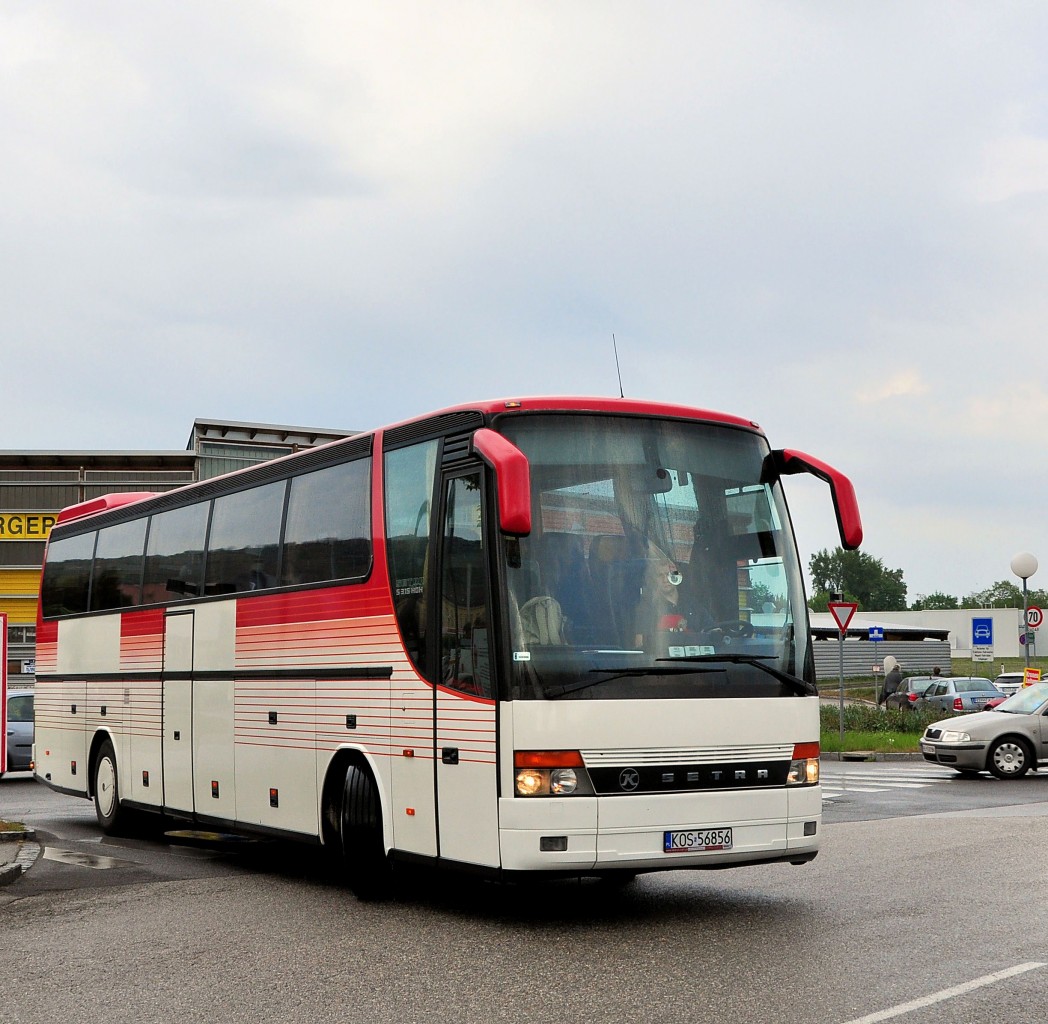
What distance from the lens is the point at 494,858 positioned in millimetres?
8922

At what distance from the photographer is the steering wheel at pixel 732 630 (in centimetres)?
934

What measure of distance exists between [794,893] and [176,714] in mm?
6342

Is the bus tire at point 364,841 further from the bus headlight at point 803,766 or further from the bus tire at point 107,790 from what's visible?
the bus tire at point 107,790

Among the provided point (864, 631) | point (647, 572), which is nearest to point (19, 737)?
point (647, 572)

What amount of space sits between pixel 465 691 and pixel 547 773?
0.81m

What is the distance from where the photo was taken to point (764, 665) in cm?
944

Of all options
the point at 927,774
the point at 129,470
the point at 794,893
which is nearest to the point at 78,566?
the point at 794,893

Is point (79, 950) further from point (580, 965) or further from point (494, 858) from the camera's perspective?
point (580, 965)

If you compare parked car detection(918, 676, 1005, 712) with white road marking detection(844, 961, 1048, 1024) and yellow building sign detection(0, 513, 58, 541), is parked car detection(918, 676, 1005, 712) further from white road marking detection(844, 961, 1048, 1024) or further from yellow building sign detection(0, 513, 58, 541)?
white road marking detection(844, 961, 1048, 1024)

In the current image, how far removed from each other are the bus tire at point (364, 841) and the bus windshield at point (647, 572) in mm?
2059

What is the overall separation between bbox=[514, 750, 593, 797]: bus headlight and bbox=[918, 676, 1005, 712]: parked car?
34.1 metres

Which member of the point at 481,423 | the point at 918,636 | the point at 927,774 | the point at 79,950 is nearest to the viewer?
the point at 79,950

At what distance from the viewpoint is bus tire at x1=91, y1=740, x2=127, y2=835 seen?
623 inches

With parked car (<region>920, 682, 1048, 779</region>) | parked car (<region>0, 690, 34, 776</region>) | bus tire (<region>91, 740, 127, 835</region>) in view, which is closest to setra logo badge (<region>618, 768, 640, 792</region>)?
bus tire (<region>91, 740, 127, 835</region>)
